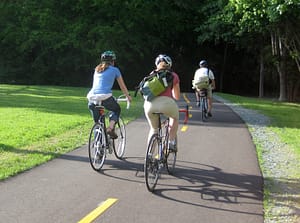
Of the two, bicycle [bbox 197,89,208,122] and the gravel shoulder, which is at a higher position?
bicycle [bbox 197,89,208,122]

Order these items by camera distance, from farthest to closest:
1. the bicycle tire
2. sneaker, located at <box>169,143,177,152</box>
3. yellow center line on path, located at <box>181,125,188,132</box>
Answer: the bicycle tire → yellow center line on path, located at <box>181,125,188,132</box> → sneaker, located at <box>169,143,177,152</box>

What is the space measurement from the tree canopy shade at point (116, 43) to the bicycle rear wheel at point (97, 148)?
29.5m

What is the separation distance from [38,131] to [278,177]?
6494mm

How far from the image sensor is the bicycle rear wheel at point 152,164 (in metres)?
6.95

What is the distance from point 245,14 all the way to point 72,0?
21728 mm

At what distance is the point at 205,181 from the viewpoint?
7.77 metres

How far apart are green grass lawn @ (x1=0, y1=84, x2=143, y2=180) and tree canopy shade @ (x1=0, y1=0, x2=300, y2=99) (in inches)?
842

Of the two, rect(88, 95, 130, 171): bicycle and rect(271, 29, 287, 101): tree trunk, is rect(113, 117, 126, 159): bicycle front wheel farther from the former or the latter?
rect(271, 29, 287, 101): tree trunk

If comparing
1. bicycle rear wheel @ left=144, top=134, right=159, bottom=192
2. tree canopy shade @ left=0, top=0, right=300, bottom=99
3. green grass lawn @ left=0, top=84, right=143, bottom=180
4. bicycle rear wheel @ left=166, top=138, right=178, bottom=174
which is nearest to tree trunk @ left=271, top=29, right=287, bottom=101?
tree canopy shade @ left=0, top=0, right=300, bottom=99

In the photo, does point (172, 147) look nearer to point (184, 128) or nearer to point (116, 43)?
point (184, 128)

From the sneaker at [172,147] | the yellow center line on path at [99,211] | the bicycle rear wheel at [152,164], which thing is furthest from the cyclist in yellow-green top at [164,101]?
the yellow center line on path at [99,211]

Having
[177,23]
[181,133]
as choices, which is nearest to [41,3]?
[177,23]

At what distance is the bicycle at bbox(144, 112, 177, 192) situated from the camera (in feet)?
23.0

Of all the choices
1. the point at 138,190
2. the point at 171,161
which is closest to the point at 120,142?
the point at 171,161
